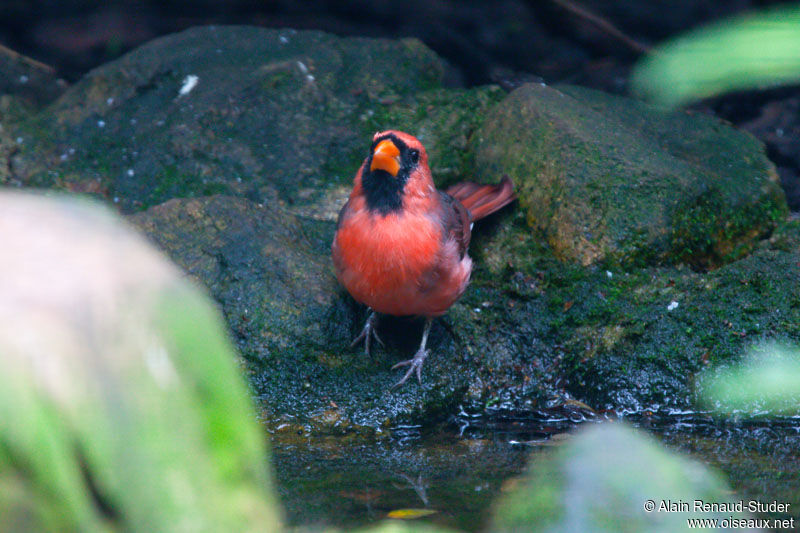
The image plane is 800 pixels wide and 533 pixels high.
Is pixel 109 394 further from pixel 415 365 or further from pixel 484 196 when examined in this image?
pixel 484 196

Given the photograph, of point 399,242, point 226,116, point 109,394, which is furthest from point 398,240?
point 109,394

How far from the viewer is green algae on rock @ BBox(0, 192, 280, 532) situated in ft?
3.62

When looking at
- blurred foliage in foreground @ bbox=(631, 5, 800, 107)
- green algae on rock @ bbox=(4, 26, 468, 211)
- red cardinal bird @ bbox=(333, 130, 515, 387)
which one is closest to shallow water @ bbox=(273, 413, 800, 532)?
red cardinal bird @ bbox=(333, 130, 515, 387)

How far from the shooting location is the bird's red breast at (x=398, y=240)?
12.9 ft

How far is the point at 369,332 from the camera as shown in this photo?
430 centimetres

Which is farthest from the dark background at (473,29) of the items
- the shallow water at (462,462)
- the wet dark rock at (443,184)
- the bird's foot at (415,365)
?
the shallow water at (462,462)

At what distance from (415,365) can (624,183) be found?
167 cm

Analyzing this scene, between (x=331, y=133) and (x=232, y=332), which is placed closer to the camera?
(x=232, y=332)

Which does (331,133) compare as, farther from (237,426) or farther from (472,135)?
(237,426)

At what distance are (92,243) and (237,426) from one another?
0.37 metres

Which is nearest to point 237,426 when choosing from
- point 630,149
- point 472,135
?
point 630,149

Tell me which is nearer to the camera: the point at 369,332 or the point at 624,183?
the point at 369,332

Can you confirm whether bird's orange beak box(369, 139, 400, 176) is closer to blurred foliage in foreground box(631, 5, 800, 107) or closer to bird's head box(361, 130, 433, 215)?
bird's head box(361, 130, 433, 215)

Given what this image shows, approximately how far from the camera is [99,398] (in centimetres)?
114
